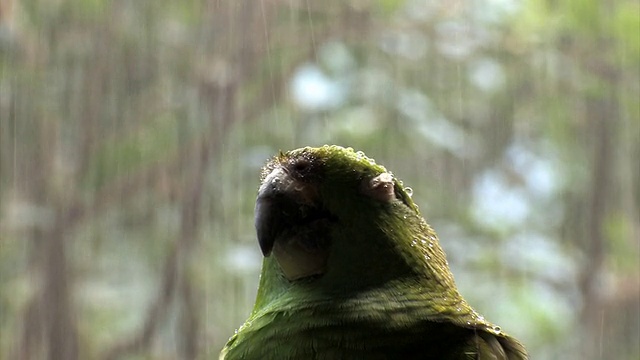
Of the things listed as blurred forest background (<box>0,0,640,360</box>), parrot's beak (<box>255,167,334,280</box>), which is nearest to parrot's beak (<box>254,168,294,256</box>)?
parrot's beak (<box>255,167,334,280</box>)

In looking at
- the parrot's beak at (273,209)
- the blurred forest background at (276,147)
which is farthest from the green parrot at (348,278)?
the blurred forest background at (276,147)

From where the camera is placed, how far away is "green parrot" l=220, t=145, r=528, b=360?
0.69 meters

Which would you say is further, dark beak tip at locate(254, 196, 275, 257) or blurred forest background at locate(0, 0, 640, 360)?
blurred forest background at locate(0, 0, 640, 360)

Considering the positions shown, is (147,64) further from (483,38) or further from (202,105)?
(483,38)

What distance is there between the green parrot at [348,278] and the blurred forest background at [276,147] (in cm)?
86

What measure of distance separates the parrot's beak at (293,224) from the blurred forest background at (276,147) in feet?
2.91

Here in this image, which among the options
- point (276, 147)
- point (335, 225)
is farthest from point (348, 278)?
point (276, 147)

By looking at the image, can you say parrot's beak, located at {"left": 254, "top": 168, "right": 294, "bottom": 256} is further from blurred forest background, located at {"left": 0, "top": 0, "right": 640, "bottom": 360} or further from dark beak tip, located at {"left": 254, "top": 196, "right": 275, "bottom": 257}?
blurred forest background, located at {"left": 0, "top": 0, "right": 640, "bottom": 360}

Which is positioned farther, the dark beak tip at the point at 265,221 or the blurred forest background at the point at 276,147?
the blurred forest background at the point at 276,147

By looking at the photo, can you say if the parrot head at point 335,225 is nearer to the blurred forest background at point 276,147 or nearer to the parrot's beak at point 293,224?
the parrot's beak at point 293,224

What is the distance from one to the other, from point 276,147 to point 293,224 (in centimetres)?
92

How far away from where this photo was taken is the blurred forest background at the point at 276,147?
63.1 inches

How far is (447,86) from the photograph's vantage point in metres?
1.82

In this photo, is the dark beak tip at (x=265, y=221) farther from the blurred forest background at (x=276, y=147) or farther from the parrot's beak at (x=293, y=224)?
the blurred forest background at (x=276, y=147)
